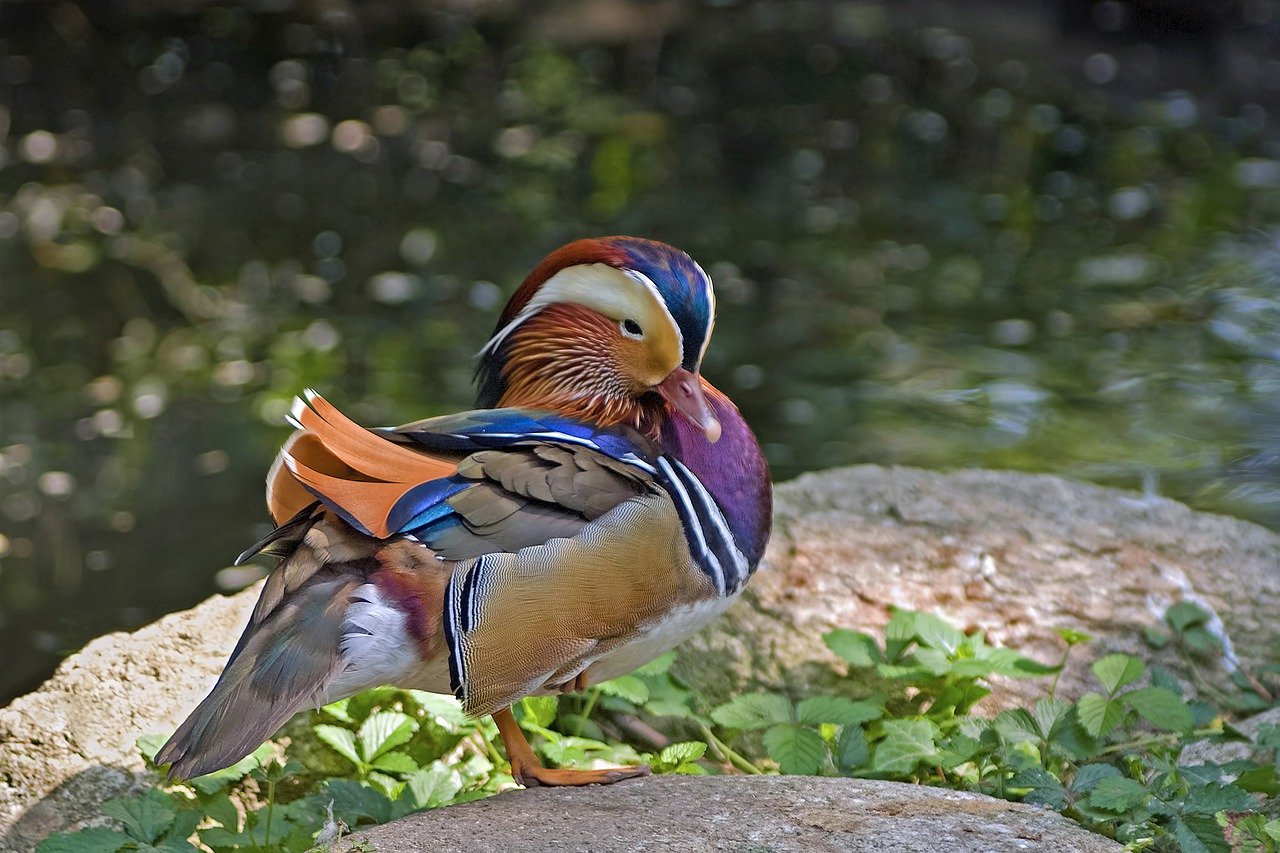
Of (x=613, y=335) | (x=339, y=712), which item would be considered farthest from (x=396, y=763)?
(x=613, y=335)

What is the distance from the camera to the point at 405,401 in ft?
17.1

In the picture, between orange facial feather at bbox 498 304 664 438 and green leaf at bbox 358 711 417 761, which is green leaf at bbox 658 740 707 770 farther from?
orange facial feather at bbox 498 304 664 438

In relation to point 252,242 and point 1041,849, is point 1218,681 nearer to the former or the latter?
point 1041,849

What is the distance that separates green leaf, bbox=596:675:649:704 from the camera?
112 inches

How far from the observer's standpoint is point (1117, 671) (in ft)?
9.06

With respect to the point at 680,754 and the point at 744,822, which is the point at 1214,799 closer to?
the point at 744,822

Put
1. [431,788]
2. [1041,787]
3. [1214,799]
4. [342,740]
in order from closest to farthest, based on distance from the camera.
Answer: [1214,799] < [1041,787] < [431,788] < [342,740]

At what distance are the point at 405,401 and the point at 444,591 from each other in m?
3.10

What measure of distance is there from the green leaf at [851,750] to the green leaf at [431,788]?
717 mm

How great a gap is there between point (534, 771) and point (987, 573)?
4.45 ft

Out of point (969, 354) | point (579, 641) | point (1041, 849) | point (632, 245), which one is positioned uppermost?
point (632, 245)

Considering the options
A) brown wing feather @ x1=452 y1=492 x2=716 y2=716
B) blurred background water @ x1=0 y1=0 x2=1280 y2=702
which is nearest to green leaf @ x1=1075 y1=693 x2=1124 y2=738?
brown wing feather @ x1=452 y1=492 x2=716 y2=716

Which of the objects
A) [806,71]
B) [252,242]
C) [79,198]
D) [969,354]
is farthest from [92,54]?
[969,354]

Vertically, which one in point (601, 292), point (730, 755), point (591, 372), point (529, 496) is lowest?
point (730, 755)
